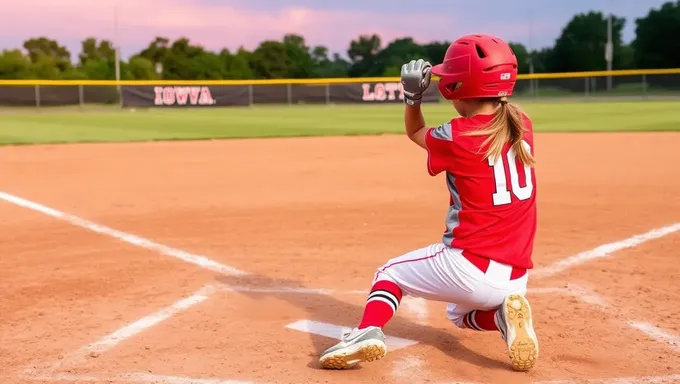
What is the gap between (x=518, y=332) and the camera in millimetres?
2867

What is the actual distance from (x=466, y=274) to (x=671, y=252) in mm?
2582

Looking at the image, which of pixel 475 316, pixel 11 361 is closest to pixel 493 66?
pixel 475 316

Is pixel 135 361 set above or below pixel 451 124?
below

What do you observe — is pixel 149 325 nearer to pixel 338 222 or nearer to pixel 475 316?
pixel 475 316

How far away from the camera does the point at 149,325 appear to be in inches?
138

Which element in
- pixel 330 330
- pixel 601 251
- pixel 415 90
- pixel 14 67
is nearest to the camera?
pixel 415 90

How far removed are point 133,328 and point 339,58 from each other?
3043 inches

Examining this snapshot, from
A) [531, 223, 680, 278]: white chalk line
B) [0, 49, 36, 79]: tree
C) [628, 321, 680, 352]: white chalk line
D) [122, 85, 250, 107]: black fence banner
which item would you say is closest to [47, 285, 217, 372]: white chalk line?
[531, 223, 680, 278]: white chalk line

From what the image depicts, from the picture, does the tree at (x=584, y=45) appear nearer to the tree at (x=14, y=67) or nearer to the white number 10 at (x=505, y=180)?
the tree at (x=14, y=67)

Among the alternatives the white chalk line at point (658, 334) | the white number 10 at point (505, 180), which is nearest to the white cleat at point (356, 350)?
the white number 10 at point (505, 180)

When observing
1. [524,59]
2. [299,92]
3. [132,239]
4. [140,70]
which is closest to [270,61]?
[140,70]

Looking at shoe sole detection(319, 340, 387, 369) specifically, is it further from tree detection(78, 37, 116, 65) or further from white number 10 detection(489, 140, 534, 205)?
tree detection(78, 37, 116, 65)

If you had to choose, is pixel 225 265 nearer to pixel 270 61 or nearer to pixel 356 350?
pixel 356 350

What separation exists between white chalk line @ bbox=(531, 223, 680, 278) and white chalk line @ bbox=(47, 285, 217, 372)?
78.1 inches
